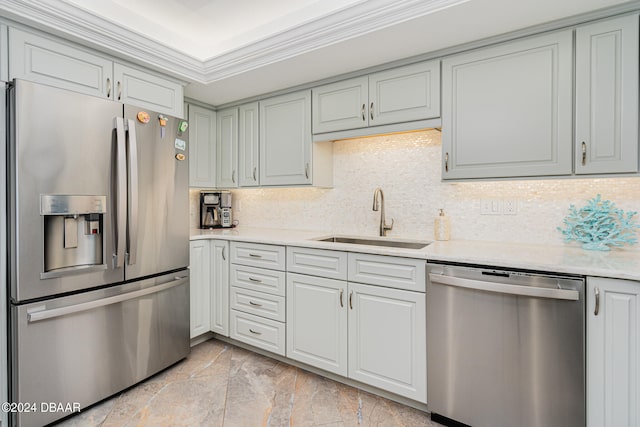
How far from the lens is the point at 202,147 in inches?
125

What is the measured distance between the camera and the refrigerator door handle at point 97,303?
165cm

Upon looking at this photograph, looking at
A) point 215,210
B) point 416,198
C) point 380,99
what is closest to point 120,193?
point 215,210

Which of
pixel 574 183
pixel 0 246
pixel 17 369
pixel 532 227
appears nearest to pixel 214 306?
pixel 17 369

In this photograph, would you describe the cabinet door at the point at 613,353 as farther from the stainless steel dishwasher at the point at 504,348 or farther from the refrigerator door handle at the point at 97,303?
the refrigerator door handle at the point at 97,303

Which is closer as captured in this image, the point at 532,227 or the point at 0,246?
the point at 0,246

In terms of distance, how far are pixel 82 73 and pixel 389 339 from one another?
2505 millimetres

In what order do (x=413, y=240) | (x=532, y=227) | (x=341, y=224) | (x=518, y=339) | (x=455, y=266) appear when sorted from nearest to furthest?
(x=518, y=339)
(x=455, y=266)
(x=532, y=227)
(x=413, y=240)
(x=341, y=224)

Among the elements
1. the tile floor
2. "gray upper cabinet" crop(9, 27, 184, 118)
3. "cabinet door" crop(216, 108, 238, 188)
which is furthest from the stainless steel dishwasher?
"gray upper cabinet" crop(9, 27, 184, 118)

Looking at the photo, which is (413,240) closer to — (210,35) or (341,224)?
(341,224)

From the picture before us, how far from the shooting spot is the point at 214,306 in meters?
2.77

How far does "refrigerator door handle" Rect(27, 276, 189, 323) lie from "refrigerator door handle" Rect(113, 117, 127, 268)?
0.21 metres

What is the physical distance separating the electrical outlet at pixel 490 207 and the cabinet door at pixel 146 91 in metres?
2.34

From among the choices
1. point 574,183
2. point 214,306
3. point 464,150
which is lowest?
point 214,306

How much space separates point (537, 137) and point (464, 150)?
0.38 metres
